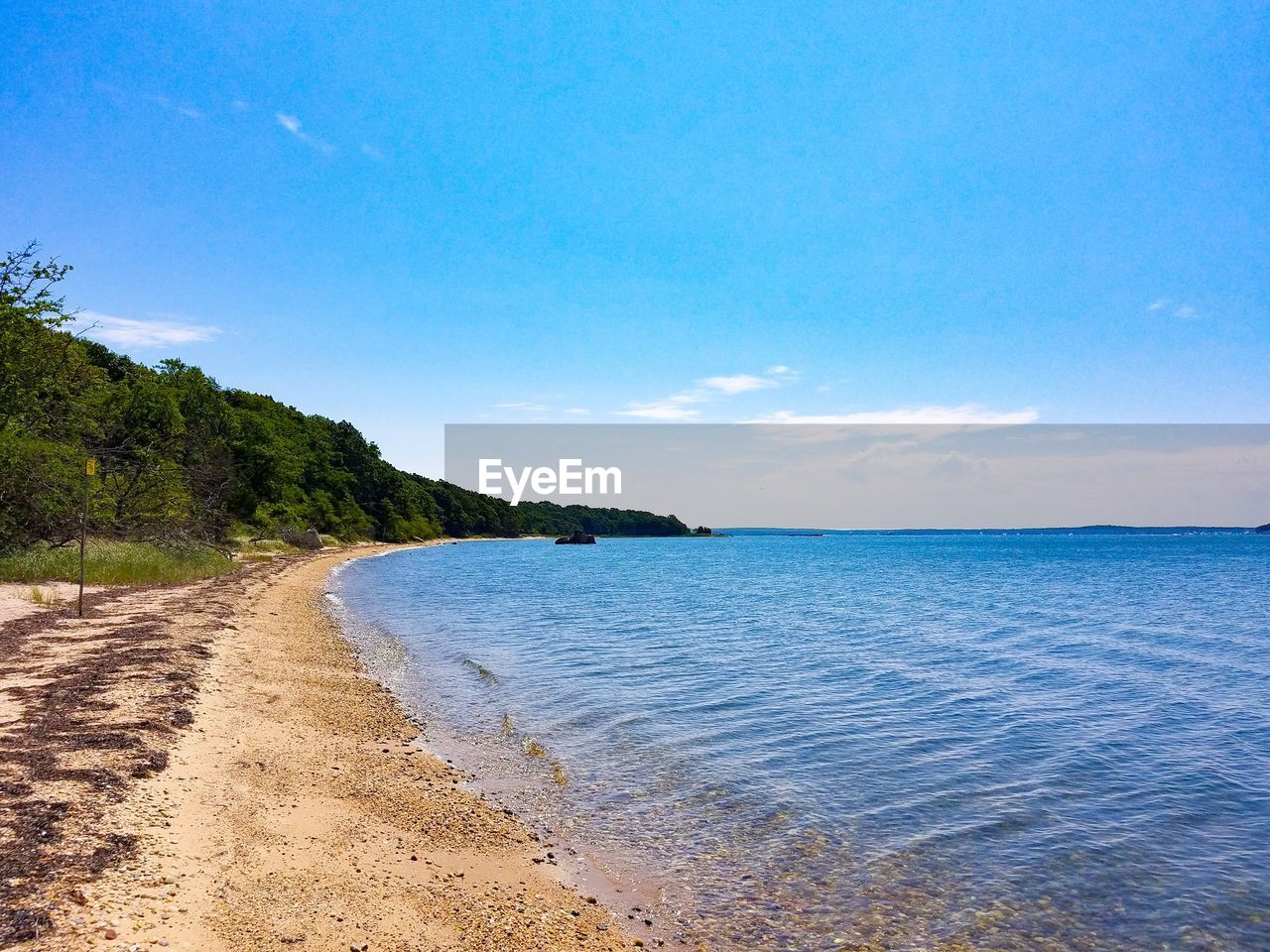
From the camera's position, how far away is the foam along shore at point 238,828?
5984 mm

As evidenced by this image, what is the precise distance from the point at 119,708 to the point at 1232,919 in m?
15.1

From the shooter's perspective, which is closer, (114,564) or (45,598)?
(45,598)

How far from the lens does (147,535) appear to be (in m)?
36.7

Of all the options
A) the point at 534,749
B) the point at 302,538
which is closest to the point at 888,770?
the point at 534,749

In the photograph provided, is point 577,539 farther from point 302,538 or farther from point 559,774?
point 559,774

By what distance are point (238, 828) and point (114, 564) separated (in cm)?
2770

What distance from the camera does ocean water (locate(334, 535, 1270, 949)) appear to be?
7.65 meters

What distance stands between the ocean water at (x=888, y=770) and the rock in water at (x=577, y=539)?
150m

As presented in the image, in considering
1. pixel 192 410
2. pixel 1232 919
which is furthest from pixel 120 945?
pixel 192 410

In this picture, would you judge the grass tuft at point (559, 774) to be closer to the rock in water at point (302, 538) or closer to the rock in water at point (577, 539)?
the rock in water at point (302, 538)

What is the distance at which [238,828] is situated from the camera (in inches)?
314

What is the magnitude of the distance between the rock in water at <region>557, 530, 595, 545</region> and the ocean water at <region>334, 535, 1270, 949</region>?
14997 cm

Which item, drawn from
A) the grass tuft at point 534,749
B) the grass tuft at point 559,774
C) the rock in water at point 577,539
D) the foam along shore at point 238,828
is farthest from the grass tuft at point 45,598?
the rock in water at point 577,539

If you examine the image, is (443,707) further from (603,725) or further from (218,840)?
(218,840)
